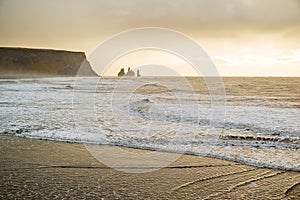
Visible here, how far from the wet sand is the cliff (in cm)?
9481

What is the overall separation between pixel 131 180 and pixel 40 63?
10864cm

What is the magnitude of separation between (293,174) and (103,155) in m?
3.73

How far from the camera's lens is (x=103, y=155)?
7523mm

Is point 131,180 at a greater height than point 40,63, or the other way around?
point 40,63

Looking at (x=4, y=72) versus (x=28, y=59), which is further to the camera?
(x=28, y=59)

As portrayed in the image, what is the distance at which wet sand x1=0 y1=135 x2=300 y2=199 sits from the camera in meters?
4.80

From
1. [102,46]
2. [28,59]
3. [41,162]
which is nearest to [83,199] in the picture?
[41,162]

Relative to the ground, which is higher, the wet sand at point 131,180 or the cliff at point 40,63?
the cliff at point 40,63

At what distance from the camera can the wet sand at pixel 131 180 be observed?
4.80 meters

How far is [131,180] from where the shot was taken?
554cm

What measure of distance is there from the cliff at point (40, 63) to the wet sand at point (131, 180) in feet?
311

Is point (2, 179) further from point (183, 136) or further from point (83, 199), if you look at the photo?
point (183, 136)

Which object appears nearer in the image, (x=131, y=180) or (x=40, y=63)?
(x=131, y=180)

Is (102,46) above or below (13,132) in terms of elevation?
above
